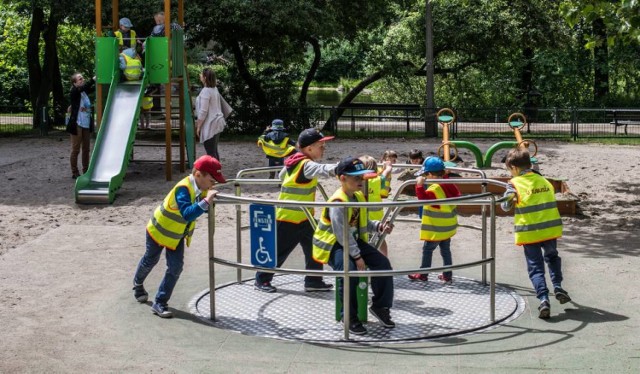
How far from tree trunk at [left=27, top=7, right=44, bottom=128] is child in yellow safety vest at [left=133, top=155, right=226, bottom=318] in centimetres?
1747

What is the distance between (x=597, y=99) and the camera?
33562 mm

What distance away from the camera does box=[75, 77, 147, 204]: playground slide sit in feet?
47.3

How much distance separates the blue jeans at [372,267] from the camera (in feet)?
24.7

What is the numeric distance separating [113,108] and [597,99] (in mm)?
21636

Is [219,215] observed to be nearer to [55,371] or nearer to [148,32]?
[55,371]

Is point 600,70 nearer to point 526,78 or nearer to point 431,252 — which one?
point 526,78

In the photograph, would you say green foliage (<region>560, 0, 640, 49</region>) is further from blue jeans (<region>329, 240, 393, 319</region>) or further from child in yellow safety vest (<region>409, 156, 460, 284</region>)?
blue jeans (<region>329, 240, 393, 319</region>)

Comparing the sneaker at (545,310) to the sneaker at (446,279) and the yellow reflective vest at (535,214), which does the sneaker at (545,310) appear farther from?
the sneaker at (446,279)

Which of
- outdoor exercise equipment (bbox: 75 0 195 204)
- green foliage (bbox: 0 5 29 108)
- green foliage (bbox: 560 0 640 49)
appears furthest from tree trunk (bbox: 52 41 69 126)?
green foliage (bbox: 560 0 640 49)

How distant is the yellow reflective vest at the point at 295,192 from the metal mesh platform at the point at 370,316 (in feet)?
2.32

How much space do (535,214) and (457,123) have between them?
55.8 ft

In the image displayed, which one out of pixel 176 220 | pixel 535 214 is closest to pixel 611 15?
pixel 535 214

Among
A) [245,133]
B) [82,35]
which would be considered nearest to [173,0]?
[245,133]

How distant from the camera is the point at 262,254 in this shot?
7.68m
